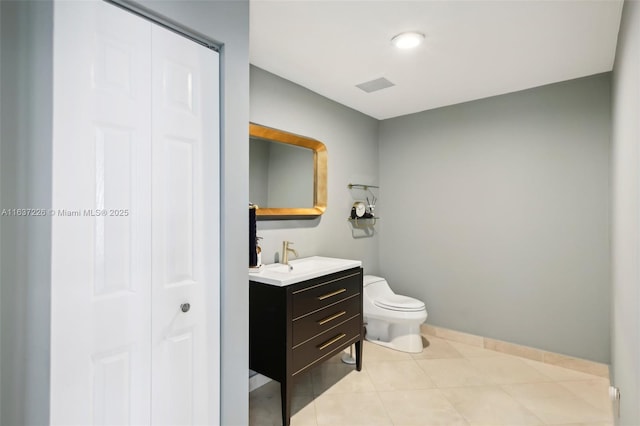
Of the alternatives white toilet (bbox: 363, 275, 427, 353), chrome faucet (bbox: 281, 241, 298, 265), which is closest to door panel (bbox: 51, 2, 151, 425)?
chrome faucet (bbox: 281, 241, 298, 265)

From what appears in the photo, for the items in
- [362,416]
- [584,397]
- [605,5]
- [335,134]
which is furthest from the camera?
[335,134]

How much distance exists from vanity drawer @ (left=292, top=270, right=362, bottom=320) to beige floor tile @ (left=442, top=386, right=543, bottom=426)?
102 cm

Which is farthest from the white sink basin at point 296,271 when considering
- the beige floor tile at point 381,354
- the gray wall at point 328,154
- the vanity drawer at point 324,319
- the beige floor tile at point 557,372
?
the beige floor tile at point 557,372

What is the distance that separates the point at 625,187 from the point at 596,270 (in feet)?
4.66

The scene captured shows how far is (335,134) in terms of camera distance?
333cm

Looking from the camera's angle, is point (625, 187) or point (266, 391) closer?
point (625, 187)

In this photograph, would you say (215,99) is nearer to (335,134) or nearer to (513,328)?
Answer: (335,134)

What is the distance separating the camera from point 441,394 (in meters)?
2.39

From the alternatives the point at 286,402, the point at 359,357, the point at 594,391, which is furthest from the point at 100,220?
the point at 594,391

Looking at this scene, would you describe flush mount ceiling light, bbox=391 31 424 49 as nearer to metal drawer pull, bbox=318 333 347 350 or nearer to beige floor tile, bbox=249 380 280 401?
metal drawer pull, bbox=318 333 347 350

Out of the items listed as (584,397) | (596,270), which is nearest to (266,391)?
(584,397)

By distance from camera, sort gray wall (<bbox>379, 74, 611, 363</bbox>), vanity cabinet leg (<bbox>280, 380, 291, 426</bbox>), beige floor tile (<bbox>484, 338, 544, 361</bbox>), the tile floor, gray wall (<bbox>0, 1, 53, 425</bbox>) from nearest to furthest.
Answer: gray wall (<bbox>0, 1, 53, 425</bbox>) < vanity cabinet leg (<bbox>280, 380, 291, 426</bbox>) < the tile floor < gray wall (<bbox>379, 74, 611, 363</bbox>) < beige floor tile (<bbox>484, 338, 544, 361</bbox>)

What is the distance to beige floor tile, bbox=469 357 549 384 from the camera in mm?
2613

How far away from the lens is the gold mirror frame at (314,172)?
8.42 ft
